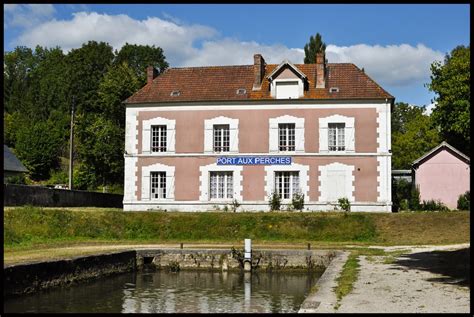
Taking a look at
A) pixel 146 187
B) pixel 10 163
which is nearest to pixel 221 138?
pixel 146 187

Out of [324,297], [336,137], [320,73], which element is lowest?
[324,297]

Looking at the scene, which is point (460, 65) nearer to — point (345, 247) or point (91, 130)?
point (345, 247)

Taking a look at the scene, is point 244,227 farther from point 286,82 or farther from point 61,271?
point 61,271

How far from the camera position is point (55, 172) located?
56125 millimetres

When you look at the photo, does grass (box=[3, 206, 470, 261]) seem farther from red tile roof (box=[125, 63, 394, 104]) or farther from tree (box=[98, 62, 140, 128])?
tree (box=[98, 62, 140, 128])

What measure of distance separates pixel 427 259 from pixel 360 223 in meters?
8.72

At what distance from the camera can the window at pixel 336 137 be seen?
28906mm

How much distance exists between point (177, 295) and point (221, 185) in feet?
51.5

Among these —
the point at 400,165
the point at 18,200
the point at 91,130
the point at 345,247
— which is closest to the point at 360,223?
the point at 345,247

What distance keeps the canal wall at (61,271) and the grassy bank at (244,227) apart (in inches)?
196

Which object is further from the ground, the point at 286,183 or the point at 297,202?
the point at 286,183

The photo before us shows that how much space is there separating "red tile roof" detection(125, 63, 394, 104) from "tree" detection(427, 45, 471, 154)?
711cm

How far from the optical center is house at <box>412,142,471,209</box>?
3178cm

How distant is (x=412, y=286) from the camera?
10.7m
